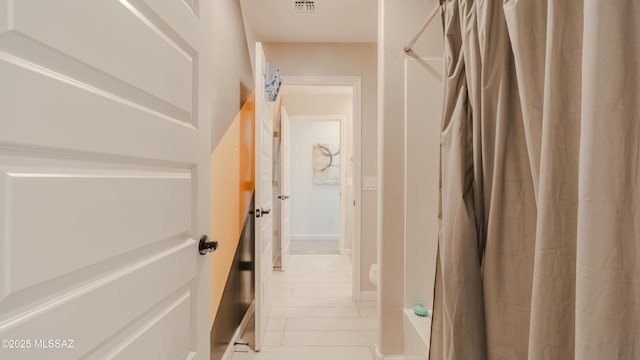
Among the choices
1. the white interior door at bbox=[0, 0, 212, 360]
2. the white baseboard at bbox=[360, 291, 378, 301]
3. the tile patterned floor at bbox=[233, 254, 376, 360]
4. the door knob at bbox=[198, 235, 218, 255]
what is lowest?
the tile patterned floor at bbox=[233, 254, 376, 360]

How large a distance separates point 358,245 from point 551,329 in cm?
228

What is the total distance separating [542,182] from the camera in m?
0.64

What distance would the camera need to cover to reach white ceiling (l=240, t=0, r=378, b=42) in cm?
233

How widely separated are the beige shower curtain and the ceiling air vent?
149cm

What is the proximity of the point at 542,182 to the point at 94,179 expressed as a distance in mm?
941

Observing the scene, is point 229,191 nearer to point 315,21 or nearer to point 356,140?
point 356,140

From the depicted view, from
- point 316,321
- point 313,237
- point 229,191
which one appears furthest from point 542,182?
point 313,237

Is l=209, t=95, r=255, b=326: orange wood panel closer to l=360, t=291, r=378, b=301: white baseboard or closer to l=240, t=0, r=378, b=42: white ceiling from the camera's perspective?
l=240, t=0, r=378, b=42: white ceiling

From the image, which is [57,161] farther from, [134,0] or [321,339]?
[321,339]

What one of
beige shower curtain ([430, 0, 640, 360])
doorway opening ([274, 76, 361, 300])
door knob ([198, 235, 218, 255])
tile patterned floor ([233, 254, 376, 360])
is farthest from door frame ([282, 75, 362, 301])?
door knob ([198, 235, 218, 255])

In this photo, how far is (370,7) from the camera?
92.6 inches

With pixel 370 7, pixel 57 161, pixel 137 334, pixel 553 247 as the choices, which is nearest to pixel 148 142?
pixel 57 161

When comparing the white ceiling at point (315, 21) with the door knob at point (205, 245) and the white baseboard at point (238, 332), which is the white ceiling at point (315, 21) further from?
the white baseboard at point (238, 332)

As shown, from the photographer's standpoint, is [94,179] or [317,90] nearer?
[94,179]
